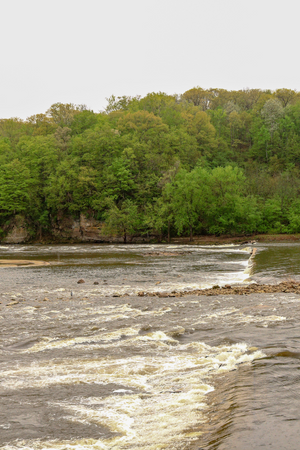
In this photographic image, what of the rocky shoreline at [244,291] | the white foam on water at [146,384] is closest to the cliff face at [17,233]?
the rocky shoreline at [244,291]

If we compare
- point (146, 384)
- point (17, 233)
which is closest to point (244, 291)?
point (146, 384)

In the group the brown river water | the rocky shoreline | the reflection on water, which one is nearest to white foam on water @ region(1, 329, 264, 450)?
the brown river water

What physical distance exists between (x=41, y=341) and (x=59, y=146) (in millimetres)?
84542

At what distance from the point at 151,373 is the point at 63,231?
260ft

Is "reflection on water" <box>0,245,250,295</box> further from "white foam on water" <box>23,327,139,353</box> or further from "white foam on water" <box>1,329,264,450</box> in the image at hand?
"white foam on water" <box>1,329,264,450</box>

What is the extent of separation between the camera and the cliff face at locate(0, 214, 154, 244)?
8206 cm

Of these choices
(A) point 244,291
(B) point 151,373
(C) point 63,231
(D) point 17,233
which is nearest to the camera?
(B) point 151,373

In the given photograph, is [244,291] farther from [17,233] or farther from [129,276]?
[17,233]

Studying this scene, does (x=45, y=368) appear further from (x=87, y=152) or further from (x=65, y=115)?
(x=65, y=115)

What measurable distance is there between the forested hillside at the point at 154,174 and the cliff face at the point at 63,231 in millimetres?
1102

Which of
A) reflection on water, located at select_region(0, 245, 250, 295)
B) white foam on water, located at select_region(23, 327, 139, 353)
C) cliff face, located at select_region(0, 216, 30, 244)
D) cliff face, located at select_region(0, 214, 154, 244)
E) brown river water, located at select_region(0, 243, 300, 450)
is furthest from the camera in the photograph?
cliff face, located at select_region(0, 216, 30, 244)

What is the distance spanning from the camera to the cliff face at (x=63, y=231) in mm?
82062

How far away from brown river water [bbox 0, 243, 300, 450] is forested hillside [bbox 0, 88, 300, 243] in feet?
184

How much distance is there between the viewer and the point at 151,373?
30.2ft
